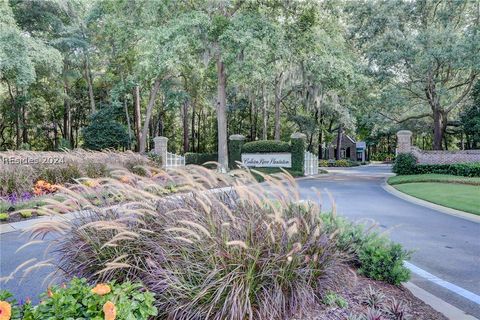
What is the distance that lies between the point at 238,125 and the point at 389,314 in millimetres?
32609

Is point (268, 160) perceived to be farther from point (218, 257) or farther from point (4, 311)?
point (4, 311)

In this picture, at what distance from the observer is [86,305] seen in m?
2.26

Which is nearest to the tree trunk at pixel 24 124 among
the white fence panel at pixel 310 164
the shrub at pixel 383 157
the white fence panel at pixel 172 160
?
the white fence panel at pixel 172 160

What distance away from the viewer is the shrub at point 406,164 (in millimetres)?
19766

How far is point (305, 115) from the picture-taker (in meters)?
30.1

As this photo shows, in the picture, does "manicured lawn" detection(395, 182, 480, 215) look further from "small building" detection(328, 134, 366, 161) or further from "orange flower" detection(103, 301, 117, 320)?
"small building" detection(328, 134, 366, 161)

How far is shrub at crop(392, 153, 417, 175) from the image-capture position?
1977 centimetres

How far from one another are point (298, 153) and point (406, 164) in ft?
20.1

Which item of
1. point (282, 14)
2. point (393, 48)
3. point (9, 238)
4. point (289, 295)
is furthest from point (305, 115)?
point (289, 295)

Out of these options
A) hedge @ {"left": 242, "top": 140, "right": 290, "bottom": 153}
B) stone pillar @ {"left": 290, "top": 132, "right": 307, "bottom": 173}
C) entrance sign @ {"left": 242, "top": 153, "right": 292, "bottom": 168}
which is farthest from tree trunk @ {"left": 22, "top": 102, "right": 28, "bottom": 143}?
stone pillar @ {"left": 290, "top": 132, "right": 307, "bottom": 173}

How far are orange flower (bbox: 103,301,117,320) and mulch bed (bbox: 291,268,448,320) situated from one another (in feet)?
4.41

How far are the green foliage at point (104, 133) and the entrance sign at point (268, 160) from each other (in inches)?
384

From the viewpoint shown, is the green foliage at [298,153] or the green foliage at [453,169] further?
the green foliage at [298,153]

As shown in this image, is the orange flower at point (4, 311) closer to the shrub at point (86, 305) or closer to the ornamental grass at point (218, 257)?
the shrub at point (86, 305)
